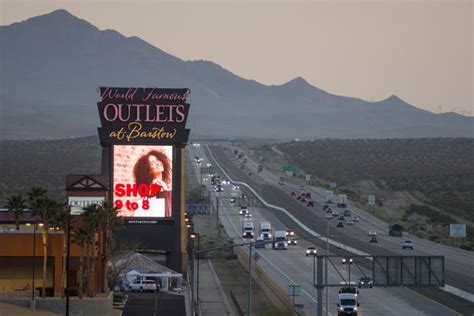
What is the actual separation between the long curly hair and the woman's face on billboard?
0.18m

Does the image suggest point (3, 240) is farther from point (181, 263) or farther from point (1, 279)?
point (181, 263)

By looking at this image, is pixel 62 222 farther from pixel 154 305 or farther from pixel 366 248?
pixel 366 248

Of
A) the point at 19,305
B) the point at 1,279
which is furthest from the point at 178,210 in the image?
the point at 19,305

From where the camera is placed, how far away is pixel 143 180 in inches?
4053

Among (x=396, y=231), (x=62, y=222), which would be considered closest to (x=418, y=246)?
(x=396, y=231)

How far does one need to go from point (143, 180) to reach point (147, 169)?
92 cm

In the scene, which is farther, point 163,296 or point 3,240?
point 163,296

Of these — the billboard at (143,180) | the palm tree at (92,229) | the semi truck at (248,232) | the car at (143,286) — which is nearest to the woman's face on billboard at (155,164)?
the billboard at (143,180)

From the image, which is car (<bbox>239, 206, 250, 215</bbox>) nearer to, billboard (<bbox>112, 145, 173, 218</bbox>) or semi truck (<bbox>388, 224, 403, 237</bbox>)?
semi truck (<bbox>388, 224, 403, 237</bbox>)

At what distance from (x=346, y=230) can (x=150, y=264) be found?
6791cm

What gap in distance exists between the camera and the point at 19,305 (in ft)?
230

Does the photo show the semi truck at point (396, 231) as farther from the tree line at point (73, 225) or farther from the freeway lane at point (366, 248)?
the tree line at point (73, 225)

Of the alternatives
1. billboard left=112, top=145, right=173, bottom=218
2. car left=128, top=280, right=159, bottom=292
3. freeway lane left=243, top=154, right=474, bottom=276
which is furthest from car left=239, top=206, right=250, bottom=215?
car left=128, top=280, right=159, bottom=292

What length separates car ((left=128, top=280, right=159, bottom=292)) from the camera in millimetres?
93438
